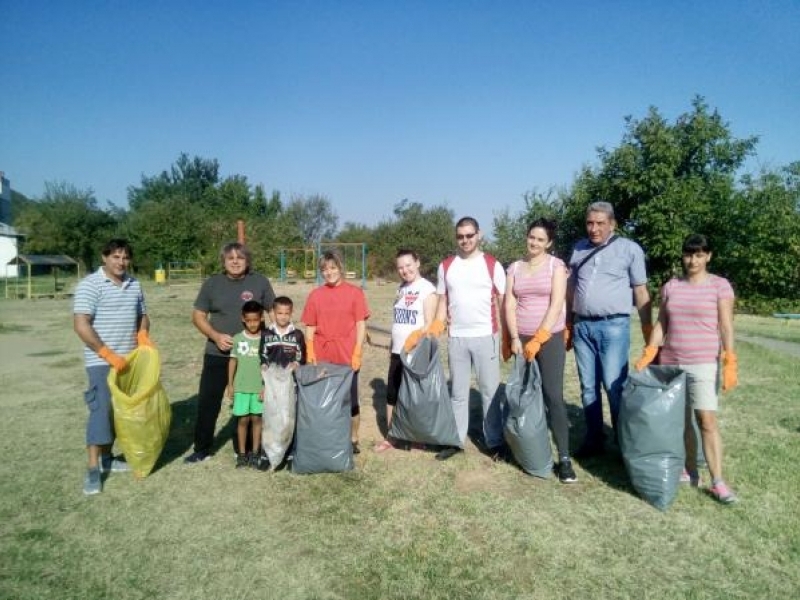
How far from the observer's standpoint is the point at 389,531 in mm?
2957

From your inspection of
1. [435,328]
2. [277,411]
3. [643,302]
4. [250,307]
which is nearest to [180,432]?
[277,411]

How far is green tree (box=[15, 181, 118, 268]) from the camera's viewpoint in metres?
35.8

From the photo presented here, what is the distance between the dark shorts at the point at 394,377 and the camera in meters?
4.05

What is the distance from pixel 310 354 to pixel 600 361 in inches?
79.3

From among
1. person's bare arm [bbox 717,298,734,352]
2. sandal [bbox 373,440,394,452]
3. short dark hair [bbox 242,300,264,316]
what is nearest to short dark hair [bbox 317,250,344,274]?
short dark hair [bbox 242,300,264,316]

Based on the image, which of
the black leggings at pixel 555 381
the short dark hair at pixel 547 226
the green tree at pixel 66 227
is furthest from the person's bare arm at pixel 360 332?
the green tree at pixel 66 227

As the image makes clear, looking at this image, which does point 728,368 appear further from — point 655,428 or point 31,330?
point 31,330

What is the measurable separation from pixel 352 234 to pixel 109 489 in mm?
33744

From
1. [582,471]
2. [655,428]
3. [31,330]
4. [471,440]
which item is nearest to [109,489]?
[471,440]

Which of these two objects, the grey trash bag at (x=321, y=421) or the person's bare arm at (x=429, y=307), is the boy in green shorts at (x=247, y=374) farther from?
the person's bare arm at (x=429, y=307)

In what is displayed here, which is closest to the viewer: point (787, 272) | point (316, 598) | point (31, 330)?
point (316, 598)

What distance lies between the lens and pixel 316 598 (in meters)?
2.40

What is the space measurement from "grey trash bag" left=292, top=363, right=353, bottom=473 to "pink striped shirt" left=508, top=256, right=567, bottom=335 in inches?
49.8

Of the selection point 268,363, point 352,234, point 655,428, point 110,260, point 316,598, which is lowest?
point 316,598
